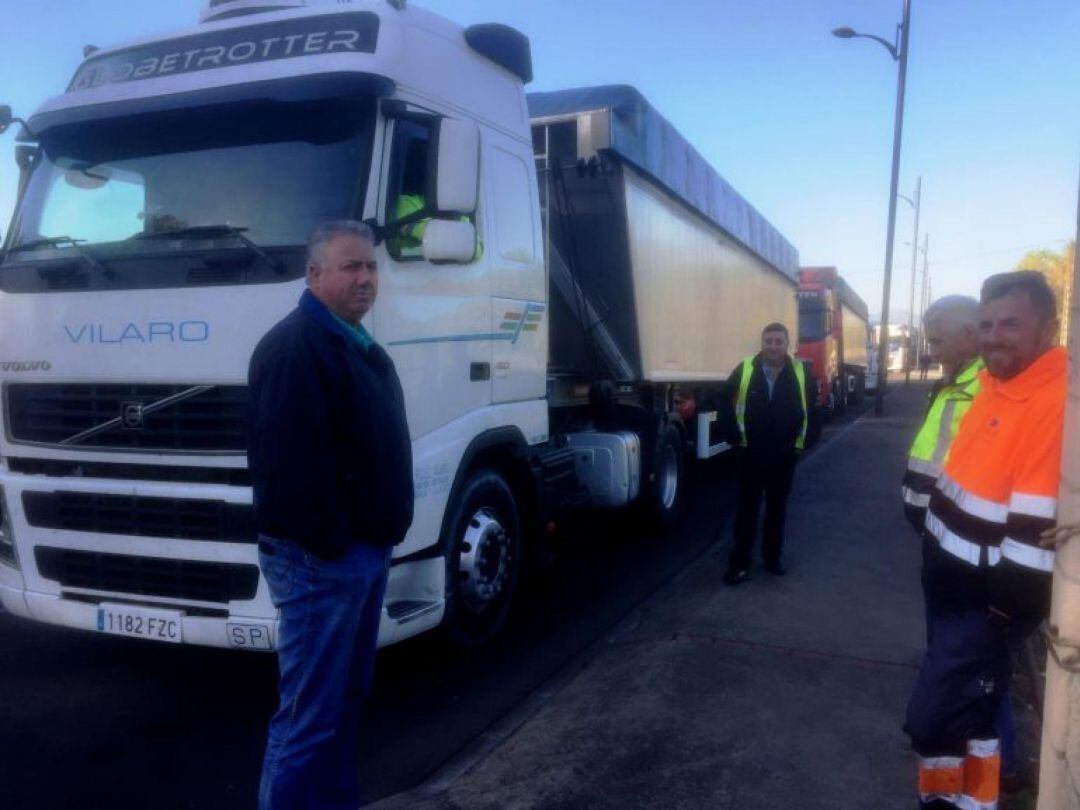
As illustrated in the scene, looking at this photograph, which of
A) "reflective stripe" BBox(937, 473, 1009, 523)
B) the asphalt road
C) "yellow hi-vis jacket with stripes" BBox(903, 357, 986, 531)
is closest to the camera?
"reflective stripe" BBox(937, 473, 1009, 523)

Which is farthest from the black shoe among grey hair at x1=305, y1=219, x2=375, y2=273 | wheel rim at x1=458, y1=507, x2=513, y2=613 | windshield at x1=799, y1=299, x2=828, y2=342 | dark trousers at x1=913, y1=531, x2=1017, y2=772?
windshield at x1=799, y1=299, x2=828, y2=342

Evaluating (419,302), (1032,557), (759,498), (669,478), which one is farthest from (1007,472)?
(669,478)

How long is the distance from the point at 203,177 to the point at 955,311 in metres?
3.35

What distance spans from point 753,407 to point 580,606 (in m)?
1.82

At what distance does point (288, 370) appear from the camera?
268 cm

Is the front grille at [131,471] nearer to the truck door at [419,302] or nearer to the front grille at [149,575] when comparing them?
the front grille at [149,575]

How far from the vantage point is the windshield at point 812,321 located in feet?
69.7

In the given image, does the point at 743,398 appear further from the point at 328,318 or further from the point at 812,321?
the point at 812,321

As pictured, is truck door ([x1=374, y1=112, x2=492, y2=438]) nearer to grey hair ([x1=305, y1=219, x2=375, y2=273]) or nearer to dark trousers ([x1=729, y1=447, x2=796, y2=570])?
grey hair ([x1=305, y1=219, x2=375, y2=273])

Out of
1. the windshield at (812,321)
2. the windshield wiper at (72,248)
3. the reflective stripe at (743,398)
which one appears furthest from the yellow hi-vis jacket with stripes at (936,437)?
the windshield at (812,321)

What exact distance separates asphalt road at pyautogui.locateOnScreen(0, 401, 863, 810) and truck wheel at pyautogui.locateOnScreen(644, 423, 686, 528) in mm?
1646

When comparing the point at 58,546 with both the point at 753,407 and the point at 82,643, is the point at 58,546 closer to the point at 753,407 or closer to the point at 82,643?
the point at 82,643

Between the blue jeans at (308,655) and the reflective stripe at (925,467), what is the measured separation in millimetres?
2101

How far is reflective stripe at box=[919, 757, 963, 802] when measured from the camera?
2.87 metres
